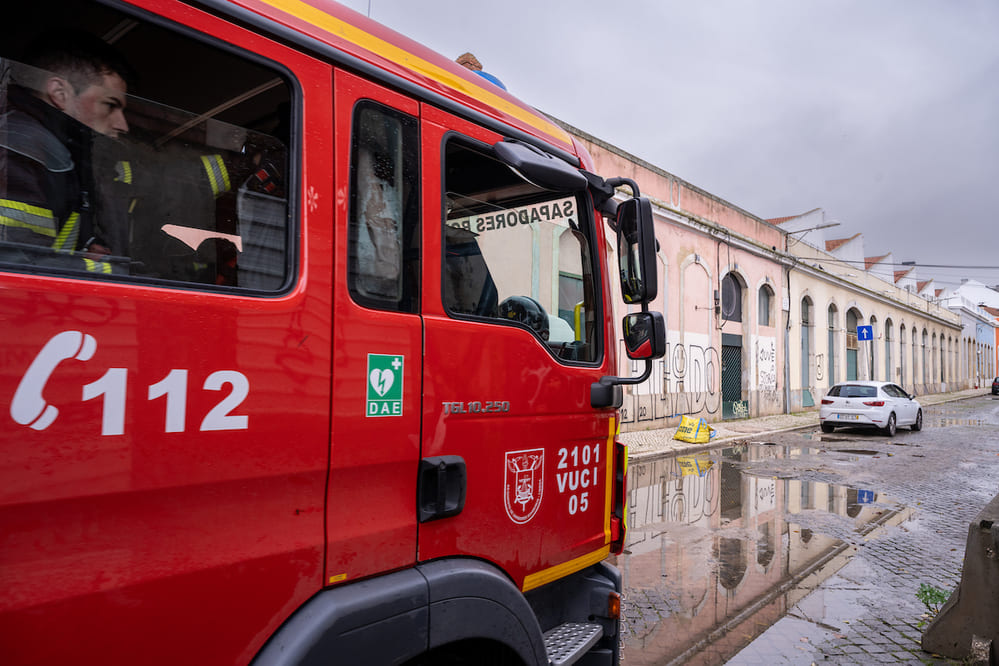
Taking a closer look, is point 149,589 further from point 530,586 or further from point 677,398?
point 677,398

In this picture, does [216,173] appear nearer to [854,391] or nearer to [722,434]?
[722,434]

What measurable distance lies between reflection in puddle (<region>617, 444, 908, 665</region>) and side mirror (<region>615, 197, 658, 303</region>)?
2599 millimetres

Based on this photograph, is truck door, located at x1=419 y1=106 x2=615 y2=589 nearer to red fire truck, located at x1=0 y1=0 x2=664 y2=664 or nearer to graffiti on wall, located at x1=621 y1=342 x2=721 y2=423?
red fire truck, located at x1=0 y1=0 x2=664 y2=664

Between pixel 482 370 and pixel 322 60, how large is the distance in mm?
1029

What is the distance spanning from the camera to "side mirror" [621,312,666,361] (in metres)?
2.48

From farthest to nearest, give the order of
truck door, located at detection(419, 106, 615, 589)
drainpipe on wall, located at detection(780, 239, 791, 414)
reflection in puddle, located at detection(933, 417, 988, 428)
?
drainpipe on wall, located at detection(780, 239, 791, 414), reflection in puddle, located at detection(933, 417, 988, 428), truck door, located at detection(419, 106, 615, 589)

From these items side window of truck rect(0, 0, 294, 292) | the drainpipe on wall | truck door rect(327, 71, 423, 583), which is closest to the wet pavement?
truck door rect(327, 71, 423, 583)

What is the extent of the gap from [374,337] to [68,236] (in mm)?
723

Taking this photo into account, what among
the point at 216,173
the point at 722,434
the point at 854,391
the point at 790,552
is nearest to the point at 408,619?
the point at 216,173

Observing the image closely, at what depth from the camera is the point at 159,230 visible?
1.41m

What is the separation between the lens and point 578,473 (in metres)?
2.46

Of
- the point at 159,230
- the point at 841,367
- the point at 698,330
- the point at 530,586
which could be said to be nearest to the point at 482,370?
the point at 530,586

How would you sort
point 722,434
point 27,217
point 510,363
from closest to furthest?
point 27,217
point 510,363
point 722,434

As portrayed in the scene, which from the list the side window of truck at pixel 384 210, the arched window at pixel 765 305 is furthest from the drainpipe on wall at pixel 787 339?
the side window of truck at pixel 384 210
